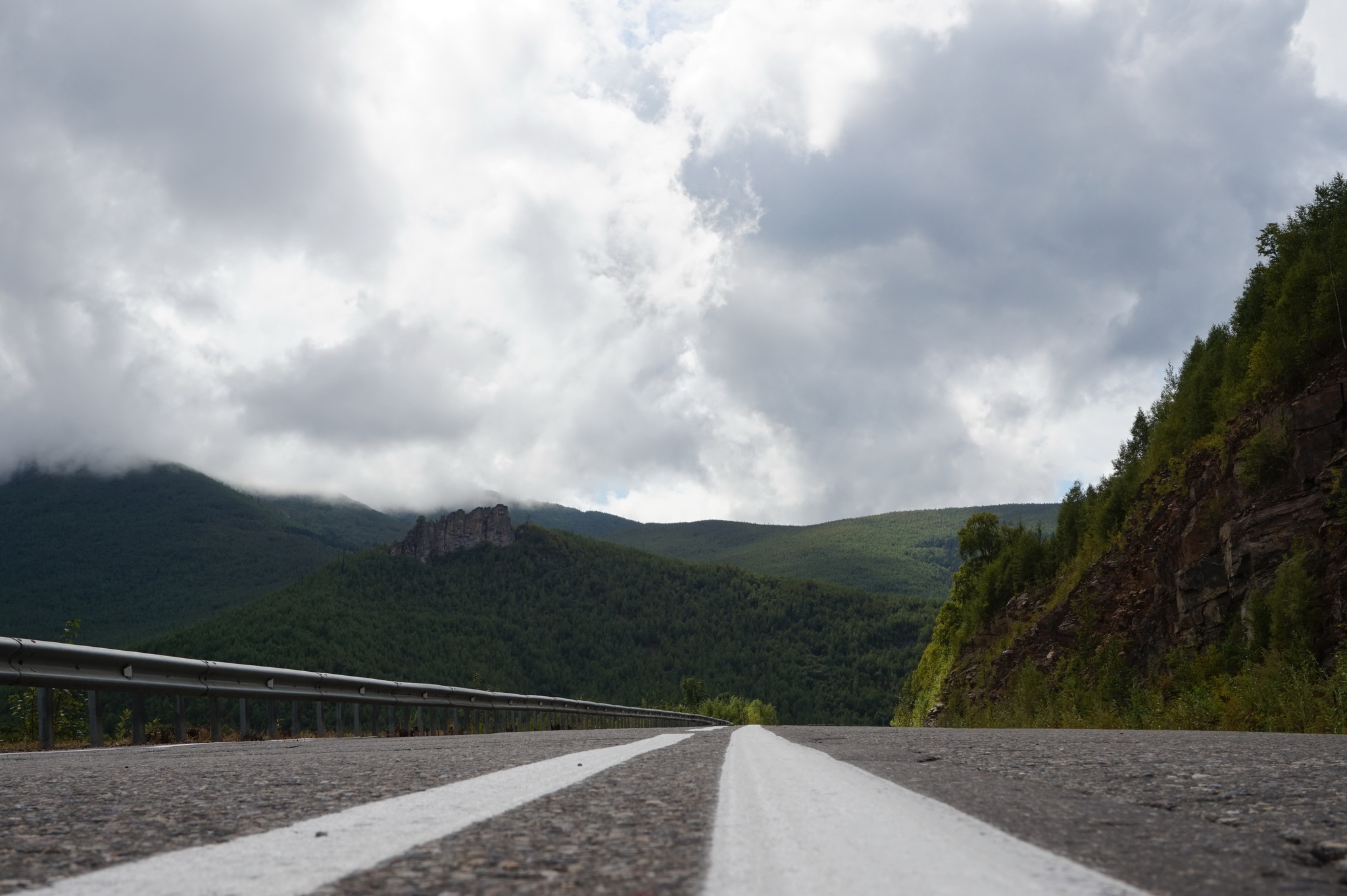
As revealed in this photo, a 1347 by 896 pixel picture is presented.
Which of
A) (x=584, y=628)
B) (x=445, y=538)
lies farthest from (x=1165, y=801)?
(x=445, y=538)

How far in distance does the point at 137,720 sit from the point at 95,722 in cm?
49

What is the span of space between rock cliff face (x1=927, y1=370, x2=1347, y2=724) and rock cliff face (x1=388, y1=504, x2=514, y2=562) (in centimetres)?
16776

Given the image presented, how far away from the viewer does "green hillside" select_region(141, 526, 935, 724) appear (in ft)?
386

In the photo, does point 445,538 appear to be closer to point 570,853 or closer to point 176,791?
point 176,791

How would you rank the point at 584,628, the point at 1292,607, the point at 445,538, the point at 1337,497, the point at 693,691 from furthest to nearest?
the point at 445,538, the point at 584,628, the point at 693,691, the point at 1337,497, the point at 1292,607

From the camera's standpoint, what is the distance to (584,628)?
518 ft

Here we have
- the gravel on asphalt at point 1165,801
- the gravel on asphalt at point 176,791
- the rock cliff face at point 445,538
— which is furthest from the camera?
the rock cliff face at point 445,538

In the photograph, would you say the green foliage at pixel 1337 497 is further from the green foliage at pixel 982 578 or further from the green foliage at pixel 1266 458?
the green foliage at pixel 982 578

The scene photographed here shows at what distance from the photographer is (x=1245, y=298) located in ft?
88.1

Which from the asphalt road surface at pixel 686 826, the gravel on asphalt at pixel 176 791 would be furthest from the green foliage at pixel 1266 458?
the gravel on asphalt at pixel 176 791

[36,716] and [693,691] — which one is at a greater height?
[36,716]

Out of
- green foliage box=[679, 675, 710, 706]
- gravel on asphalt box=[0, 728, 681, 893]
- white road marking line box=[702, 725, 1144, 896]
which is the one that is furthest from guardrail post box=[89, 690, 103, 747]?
green foliage box=[679, 675, 710, 706]

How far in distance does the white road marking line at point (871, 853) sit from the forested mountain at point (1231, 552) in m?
10.7

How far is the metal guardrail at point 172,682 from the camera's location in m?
8.28
